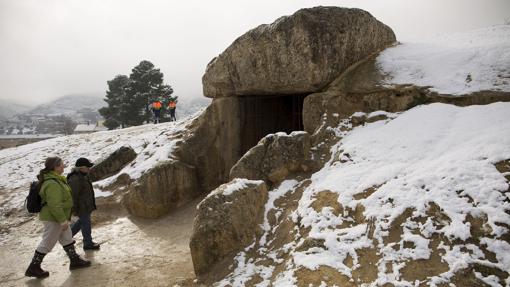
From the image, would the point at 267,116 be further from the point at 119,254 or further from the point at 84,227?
the point at 84,227

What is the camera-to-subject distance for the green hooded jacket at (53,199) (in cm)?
551

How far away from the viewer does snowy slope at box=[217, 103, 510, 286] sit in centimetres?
388

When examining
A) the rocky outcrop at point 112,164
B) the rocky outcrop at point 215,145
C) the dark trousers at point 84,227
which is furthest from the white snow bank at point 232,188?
the rocky outcrop at point 112,164

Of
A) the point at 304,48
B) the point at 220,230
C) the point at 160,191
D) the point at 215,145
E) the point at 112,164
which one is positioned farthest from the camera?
the point at 112,164

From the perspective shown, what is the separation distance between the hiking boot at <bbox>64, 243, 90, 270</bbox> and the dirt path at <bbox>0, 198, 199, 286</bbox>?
0.12 metres

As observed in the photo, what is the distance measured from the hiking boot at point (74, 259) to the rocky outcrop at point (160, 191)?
284cm

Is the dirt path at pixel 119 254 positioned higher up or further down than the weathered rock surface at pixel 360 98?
further down

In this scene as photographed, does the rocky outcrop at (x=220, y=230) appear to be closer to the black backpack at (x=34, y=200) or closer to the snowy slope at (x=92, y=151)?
the black backpack at (x=34, y=200)

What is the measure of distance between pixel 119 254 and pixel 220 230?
2.87 metres

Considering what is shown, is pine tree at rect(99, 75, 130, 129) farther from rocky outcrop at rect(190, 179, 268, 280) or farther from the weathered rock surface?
rocky outcrop at rect(190, 179, 268, 280)

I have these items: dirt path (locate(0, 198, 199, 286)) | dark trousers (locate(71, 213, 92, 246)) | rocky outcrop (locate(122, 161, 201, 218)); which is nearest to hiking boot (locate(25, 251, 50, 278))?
dirt path (locate(0, 198, 199, 286))

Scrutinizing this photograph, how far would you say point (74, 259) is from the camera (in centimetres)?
616

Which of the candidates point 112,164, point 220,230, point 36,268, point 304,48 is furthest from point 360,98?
point 112,164

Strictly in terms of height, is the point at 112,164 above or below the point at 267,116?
below
